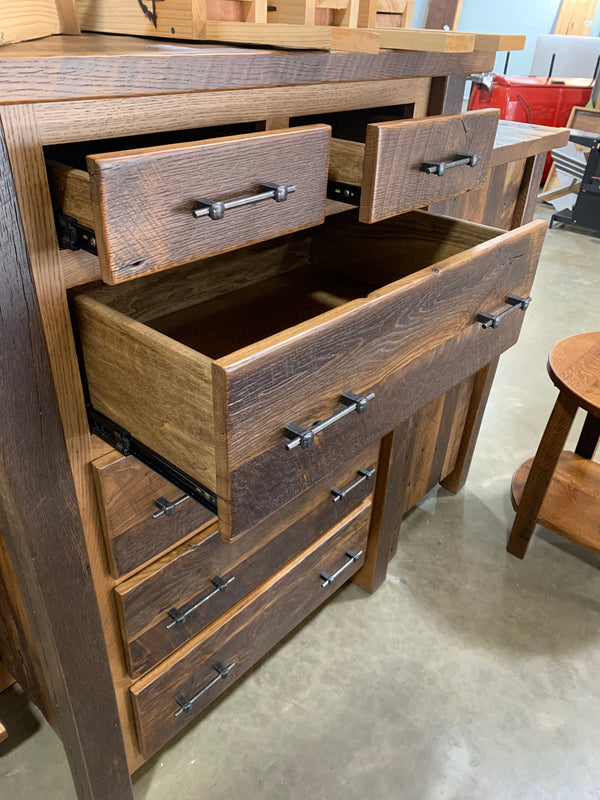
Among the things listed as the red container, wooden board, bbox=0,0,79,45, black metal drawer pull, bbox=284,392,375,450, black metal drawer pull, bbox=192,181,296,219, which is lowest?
the red container

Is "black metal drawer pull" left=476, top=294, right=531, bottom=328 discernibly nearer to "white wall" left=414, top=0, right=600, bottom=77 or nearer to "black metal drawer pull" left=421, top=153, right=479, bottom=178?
"black metal drawer pull" left=421, top=153, right=479, bottom=178

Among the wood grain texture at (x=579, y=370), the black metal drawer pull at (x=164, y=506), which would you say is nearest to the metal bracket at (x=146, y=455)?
the black metal drawer pull at (x=164, y=506)

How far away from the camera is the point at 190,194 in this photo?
22.1 inches

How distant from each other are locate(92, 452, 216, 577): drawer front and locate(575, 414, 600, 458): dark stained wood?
1236mm

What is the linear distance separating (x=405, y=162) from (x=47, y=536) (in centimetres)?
61

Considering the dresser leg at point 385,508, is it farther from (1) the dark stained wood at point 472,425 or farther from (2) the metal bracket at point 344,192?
(2) the metal bracket at point 344,192

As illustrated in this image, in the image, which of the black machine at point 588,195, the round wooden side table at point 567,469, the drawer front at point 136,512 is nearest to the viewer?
the drawer front at point 136,512

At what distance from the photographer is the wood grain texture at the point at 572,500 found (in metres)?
1.49

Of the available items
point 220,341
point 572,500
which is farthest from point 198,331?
Answer: point 572,500

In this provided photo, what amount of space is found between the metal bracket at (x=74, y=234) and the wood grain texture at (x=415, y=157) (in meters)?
0.33

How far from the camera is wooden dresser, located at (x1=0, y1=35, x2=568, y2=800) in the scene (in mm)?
550

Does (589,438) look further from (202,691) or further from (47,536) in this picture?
(47,536)

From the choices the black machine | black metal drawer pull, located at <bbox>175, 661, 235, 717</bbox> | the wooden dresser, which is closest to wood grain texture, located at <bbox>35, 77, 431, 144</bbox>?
the wooden dresser

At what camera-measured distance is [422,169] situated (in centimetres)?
78
